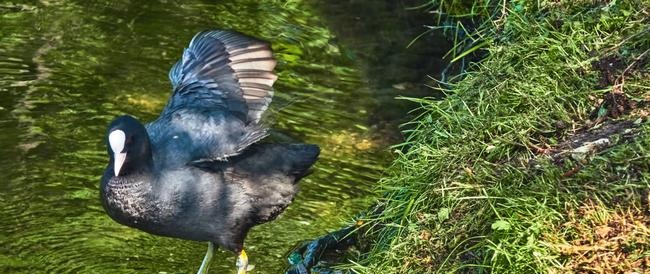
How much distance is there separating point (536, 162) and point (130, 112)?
11.4ft

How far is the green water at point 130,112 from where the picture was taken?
588cm

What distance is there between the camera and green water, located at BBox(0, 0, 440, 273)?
19.3ft

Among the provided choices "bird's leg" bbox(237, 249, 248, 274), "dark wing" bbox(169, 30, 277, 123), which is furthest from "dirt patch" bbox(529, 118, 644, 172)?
"dark wing" bbox(169, 30, 277, 123)

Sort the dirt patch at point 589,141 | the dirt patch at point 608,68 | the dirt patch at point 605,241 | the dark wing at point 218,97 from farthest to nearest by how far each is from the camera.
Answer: the dark wing at point 218,97
the dirt patch at point 608,68
the dirt patch at point 589,141
the dirt patch at point 605,241

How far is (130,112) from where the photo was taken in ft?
24.4

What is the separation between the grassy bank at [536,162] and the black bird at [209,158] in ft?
2.03

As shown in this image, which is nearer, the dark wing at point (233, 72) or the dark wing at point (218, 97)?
the dark wing at point (218, 97)

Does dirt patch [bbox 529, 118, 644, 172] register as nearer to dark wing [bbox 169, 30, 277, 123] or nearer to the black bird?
the black bird

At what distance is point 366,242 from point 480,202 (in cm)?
92

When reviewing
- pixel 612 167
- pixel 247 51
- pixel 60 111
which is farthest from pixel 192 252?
pixel 612 167

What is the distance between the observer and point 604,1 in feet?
19.2

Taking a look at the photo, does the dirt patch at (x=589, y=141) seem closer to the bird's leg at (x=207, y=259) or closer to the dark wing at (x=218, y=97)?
the dark wing at (x=218, y=97)

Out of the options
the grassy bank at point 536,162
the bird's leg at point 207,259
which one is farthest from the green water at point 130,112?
the grassy bank at point 536,162

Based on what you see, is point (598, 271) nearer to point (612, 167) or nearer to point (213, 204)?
point (612, 167)
